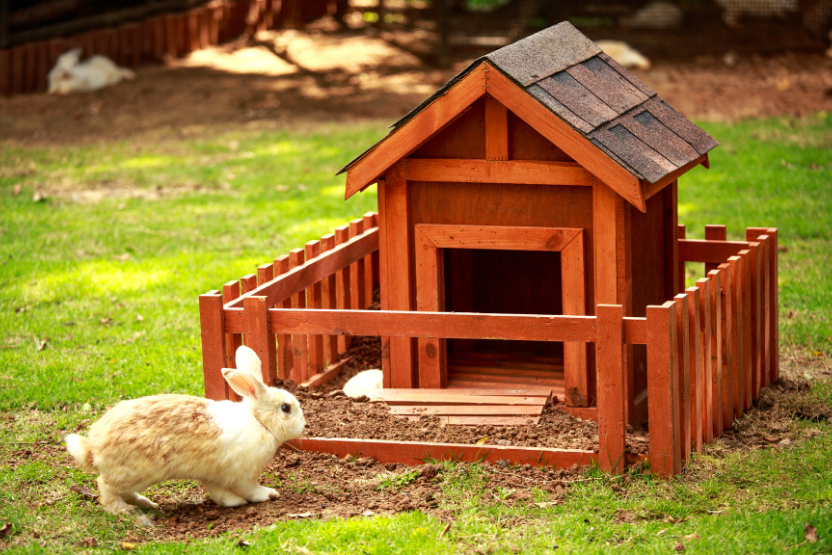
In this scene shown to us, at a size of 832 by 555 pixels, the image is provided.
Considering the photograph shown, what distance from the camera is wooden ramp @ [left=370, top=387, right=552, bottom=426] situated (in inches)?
190

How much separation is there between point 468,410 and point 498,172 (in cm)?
126

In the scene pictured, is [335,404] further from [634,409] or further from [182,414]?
[634,409]

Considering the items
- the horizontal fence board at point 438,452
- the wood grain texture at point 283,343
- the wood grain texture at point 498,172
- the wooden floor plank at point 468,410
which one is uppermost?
the wood grain texture at point 498,172

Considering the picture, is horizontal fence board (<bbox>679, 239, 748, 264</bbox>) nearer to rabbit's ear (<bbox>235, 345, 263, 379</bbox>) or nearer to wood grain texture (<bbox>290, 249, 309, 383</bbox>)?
wood grain texture (<bbox>290, 249, 309, 383</bbox>)

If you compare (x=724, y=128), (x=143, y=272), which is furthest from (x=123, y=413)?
(x=724, y=128)

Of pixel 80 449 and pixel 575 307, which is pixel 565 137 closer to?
pixel 575 307

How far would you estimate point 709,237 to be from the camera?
6043 mm

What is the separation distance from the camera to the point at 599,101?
499 cm

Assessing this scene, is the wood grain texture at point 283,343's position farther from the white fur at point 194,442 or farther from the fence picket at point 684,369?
the fence picket at point 684,369

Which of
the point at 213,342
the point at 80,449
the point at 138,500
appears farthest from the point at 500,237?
the point at 80,449

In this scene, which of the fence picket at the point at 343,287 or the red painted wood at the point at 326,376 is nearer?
the red painted wood at the point at 326,376

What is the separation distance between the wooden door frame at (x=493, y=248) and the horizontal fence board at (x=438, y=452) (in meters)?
0.72

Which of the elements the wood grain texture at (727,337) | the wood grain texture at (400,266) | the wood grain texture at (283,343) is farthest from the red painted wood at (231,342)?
the wood grain texture at (727,337)

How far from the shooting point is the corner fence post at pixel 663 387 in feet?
13.4
